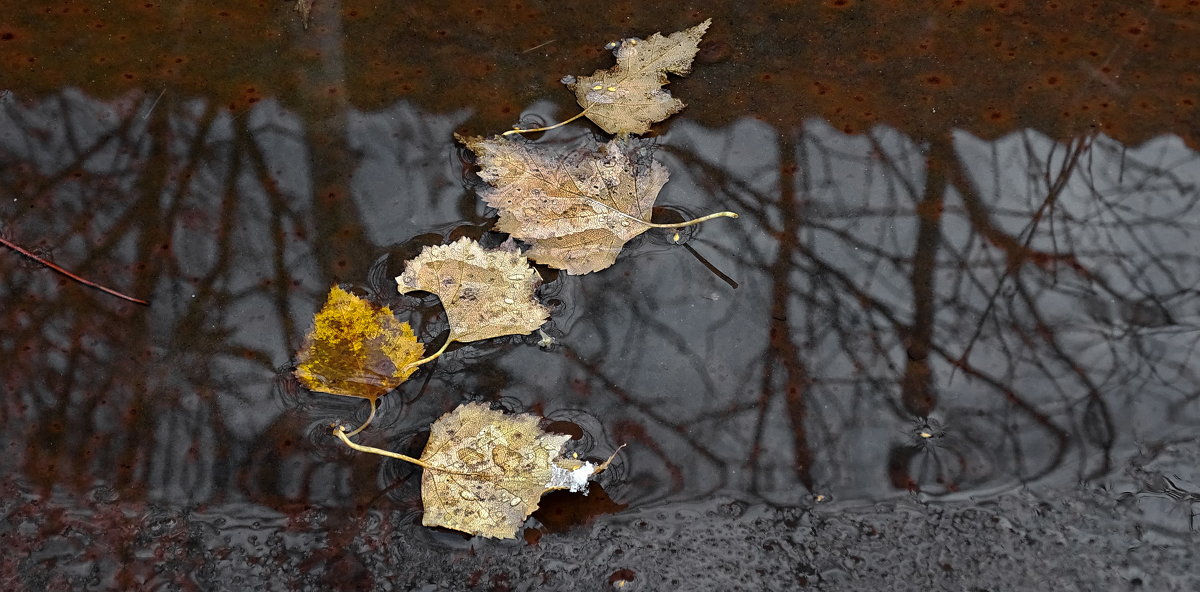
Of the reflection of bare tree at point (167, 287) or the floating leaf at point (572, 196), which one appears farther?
the floating leaf at point (572, 196)

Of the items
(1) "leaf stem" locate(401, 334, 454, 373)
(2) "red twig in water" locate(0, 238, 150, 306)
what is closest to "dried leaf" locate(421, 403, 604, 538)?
(1) "leaf stem" locate(401, 334, 454, 373)

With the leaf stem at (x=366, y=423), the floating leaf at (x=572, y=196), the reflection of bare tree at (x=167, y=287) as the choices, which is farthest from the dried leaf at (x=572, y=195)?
the leaf stem at (x=366, y=423)

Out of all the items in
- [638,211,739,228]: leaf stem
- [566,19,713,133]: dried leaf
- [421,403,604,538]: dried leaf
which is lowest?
[421,403,604,538]: dried leaf

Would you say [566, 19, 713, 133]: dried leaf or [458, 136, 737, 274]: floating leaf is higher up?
[566, 19, 713, 133]: dried leaf

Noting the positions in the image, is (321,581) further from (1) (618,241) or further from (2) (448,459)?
(1) (618,241)

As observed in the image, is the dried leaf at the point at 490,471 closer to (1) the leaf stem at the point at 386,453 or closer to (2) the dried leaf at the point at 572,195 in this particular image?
(1) the leaf stem at the point at 386,453

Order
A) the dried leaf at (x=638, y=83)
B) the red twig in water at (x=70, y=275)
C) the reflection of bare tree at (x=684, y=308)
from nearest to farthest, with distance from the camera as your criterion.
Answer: the reflection of bare tree at (x=684, y=308), the red twig in water at (x=70, y=275), the dried leaf at (x=638, y=83)

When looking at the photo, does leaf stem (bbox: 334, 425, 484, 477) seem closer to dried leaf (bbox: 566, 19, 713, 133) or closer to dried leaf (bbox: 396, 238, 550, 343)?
dried leaf (bbox: 396, 238, 550, 343)

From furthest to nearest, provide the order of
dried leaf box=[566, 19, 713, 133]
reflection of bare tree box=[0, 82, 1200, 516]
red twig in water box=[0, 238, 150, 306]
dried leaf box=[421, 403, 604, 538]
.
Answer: dried leaf box=[566, 19, 713, 133] < red twig in water box=[0, 238, 150, 306] < reflection of bare tree box=[0, 82, 1200, 516] < dried leaf box=[421, 403, 604, 538]
